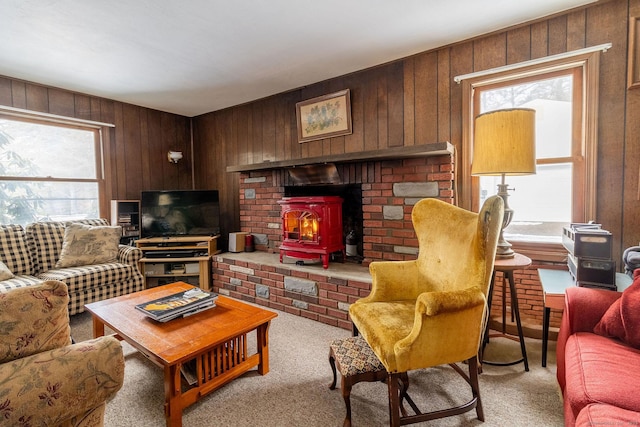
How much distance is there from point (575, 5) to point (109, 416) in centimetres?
378

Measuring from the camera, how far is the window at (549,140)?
7.01 ft

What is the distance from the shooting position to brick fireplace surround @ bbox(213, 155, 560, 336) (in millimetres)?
2500

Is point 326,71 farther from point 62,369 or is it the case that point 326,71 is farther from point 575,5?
point 62,369

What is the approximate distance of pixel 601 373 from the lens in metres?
1.13

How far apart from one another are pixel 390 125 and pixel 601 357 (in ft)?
7.45

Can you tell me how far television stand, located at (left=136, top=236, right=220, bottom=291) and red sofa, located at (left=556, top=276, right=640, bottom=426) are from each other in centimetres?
334

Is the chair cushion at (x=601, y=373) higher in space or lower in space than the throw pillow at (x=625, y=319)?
lower

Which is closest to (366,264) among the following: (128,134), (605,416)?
(605,416)

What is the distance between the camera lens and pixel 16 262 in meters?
2.78

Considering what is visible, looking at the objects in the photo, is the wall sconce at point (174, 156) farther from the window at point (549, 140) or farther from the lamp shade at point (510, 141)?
the lamp shade at point (510, 141)

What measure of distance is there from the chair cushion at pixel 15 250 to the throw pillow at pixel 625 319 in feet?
14.1

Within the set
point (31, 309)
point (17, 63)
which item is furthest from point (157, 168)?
point (31, 309)

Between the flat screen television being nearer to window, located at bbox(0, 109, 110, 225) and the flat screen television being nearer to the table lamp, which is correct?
window, located at bbox(0, 109, 110, 225)

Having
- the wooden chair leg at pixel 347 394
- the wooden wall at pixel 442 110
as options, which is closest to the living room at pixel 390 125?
the wooden wall at pixel 442 110
